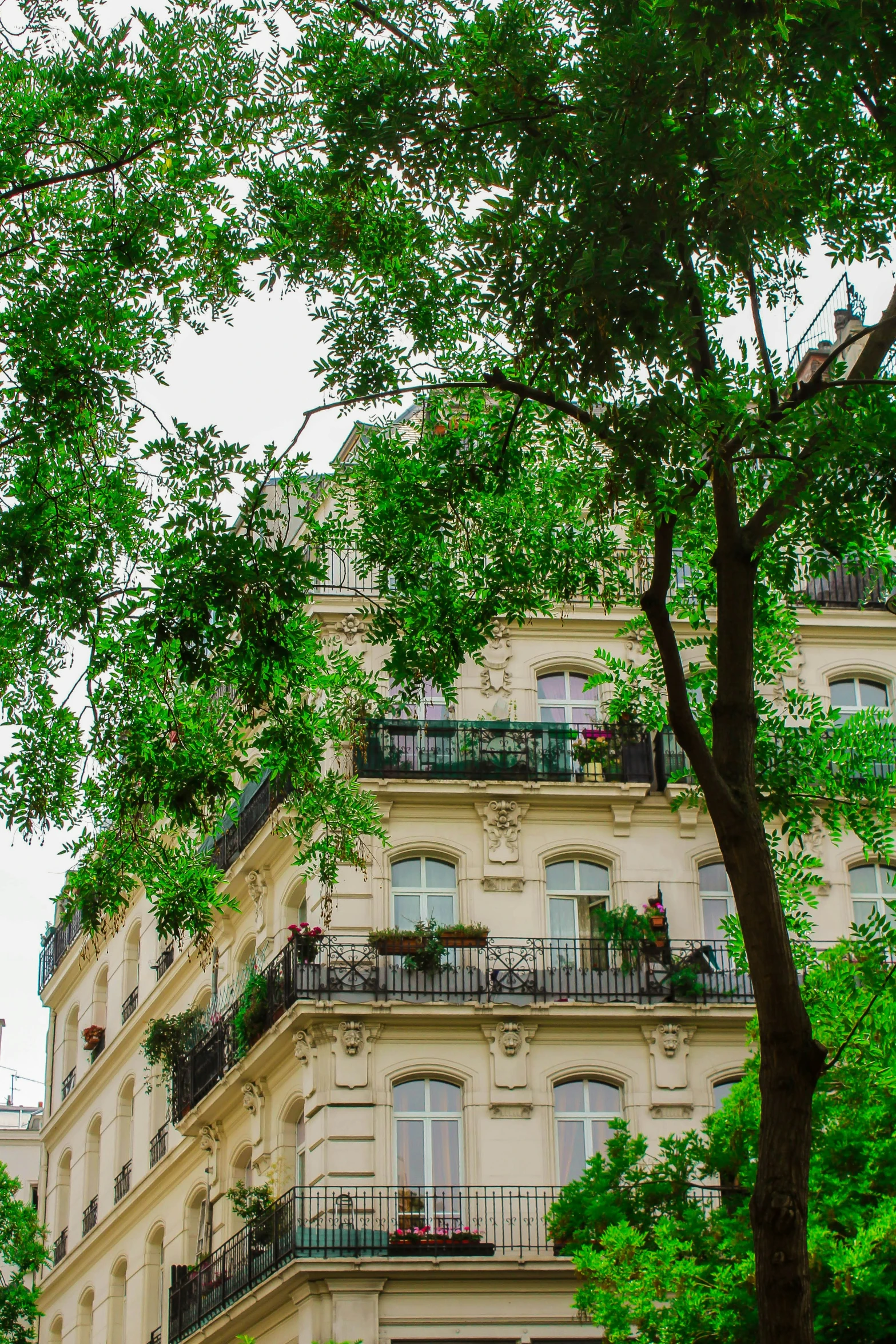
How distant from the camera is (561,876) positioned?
28578 mm

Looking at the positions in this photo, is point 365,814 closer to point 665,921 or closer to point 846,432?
point 846,432

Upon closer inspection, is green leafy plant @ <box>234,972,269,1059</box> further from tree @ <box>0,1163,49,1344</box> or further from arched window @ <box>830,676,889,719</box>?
arched window @ <box>830,676,889,719</box>

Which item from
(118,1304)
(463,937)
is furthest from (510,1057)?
(118,1304)

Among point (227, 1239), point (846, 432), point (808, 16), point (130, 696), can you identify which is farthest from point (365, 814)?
point (227, 1239)

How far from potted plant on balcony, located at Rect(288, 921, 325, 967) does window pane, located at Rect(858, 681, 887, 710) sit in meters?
10.4

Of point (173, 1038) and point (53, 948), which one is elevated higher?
point (53, 948)

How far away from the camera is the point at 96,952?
663 inches

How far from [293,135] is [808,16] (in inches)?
220

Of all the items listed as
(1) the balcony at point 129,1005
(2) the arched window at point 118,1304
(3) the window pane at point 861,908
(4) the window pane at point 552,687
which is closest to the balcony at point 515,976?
(3) the window pane at point 861,908

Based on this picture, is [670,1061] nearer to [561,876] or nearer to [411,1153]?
[561,876]

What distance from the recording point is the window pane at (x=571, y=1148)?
26.2 metres

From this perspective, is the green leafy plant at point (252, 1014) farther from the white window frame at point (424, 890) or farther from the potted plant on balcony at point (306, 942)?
the white window frame at point (424, 890)

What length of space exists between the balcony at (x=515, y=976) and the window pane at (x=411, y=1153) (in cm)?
184

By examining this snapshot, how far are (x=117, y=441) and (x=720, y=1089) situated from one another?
1642 centimetres
